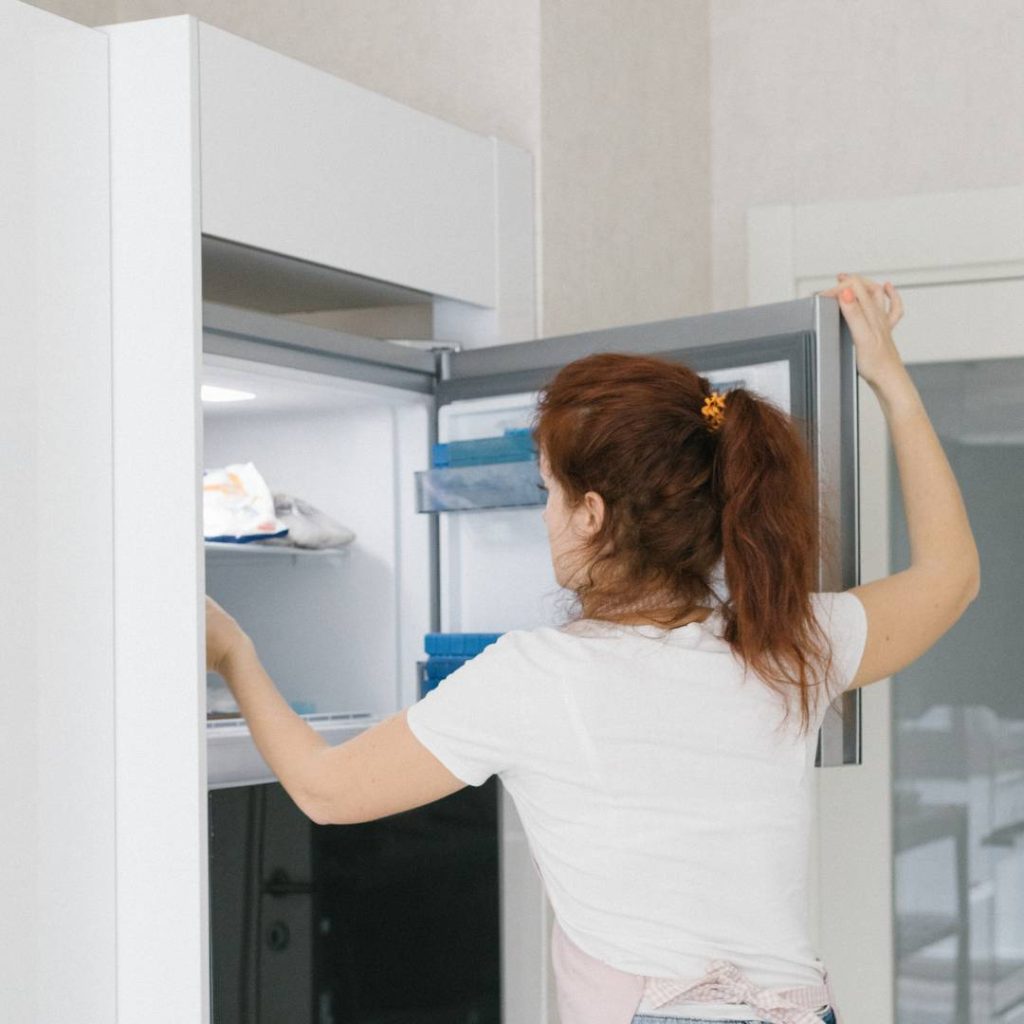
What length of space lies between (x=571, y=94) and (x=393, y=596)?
70cm

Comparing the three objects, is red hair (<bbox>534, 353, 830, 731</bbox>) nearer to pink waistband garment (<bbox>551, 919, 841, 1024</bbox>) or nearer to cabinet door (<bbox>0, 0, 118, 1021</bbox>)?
pink waistband garment (<bbox>551, 919, 841, 1024</bbox>)

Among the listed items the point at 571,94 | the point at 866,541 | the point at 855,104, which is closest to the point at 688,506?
the point at 571,94

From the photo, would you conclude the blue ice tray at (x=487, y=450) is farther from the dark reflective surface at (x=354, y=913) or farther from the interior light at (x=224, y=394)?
the dark reflective surface at (x=354, y=913)

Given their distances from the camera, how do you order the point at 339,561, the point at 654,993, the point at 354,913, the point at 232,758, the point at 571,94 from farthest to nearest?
the point at 571,94 < the point at 339,561 < the point at 354,913 < the point at 232,758 < the point at 654,993

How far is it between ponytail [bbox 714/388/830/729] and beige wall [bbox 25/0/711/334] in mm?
824

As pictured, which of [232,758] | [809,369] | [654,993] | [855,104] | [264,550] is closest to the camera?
[654,993]

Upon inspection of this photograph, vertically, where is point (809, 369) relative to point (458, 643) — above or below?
above

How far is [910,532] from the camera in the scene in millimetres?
1394

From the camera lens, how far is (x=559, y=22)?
2.05 m

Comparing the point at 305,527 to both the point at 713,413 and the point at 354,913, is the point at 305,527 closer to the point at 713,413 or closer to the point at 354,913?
the point at 354,913

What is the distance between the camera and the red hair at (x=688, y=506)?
3.93 ft

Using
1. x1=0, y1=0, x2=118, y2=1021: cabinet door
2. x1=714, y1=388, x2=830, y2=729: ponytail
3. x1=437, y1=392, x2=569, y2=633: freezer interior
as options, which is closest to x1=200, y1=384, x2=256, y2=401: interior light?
x1=437, y1=392, x2=569, y2=633: freezer interior

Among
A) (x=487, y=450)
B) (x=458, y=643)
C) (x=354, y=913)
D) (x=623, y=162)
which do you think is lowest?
(x=354, y=913)

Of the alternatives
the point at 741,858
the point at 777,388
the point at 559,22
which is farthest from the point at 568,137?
the point at 741,858
